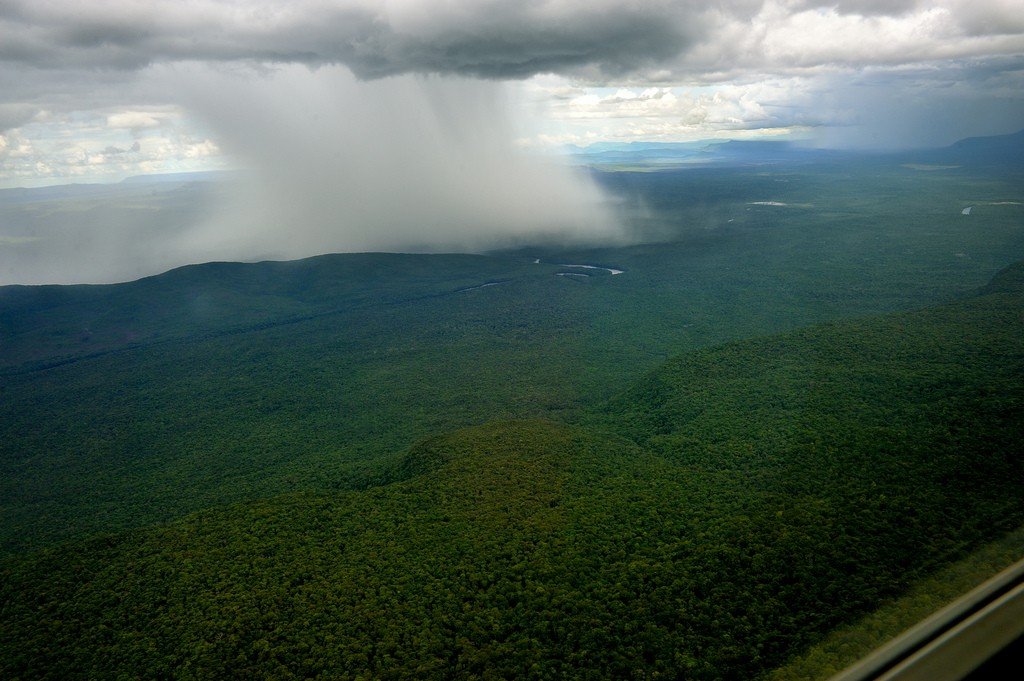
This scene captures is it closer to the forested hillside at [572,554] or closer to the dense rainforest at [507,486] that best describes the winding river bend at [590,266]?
the dense rainforest at [507,486]

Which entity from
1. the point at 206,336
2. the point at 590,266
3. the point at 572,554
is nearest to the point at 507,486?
the point at 572,554

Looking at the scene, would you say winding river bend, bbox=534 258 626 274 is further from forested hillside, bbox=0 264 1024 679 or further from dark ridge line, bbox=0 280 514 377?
forested hillside, bbox=0 264 1024 679

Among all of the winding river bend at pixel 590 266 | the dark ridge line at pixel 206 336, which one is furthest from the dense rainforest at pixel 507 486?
the winding river bend at pixel 590 266

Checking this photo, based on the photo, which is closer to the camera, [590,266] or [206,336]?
[206,336]

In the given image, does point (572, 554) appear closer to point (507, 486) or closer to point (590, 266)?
point (507, 486)

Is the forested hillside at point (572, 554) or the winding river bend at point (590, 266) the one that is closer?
the forested hillside at point (572, 554)

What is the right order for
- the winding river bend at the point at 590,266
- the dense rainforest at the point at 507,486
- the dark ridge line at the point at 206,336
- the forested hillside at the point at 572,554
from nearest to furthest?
1. the forested hillside at the point at 572,554
2. the dense rainforest at the point at 507,486
3. the dark ridge line at the point at 206,336
4. the winding river bend at the point at 590,266
